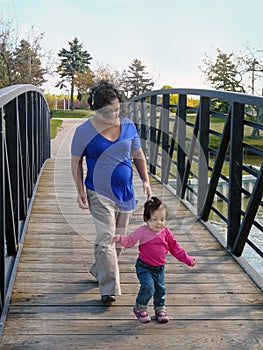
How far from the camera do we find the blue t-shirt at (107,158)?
3230mm

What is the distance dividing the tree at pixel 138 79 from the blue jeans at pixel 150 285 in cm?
4186

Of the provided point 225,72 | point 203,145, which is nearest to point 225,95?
point 203,145

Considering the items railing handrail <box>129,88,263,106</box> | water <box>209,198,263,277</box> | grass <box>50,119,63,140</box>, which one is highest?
railing handrail <box>129,88,263,106</box>

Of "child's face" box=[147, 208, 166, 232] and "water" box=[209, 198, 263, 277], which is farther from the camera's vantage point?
"water" box=[209, 198, 263, 277]

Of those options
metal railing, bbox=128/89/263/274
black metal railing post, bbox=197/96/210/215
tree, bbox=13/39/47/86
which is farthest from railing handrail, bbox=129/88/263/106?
tree, bbox=13/39/47/86

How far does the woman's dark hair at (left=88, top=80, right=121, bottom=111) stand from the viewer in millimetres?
3227

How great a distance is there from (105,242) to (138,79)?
43995mm

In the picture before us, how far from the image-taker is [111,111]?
3232 mm

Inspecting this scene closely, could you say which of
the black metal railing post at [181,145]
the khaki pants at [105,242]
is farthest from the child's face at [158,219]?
the black metal railing post at [181,145]

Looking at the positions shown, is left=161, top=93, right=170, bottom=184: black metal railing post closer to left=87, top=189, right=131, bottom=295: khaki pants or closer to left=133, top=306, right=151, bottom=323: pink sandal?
left=87, top=189, right=131, bottom=295: khaki pants

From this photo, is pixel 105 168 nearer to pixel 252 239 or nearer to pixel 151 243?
pixel 151 243

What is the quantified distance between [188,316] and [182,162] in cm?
343

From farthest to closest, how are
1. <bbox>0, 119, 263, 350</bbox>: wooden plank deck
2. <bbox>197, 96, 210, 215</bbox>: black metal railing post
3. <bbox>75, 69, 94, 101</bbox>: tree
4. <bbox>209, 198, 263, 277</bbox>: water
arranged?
<bbox>75, 69, 94, 101</bbox>: tree < <bbox>209, 198, 263, 277</bbox>: water < <bbox>197, 96, 210, 215</bbox>: black metal railing post < <bbox>0, 119, 263, 350</bbox>: wooden plank deck

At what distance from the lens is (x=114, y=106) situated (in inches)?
127
